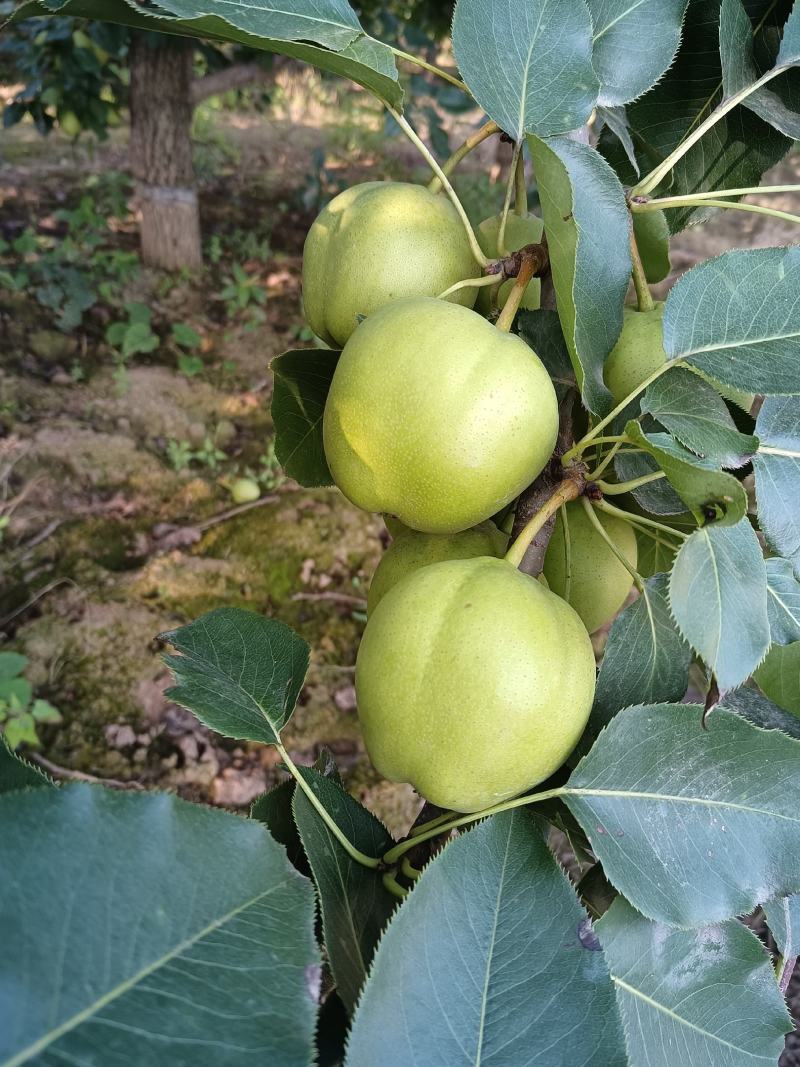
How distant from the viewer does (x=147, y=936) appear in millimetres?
366

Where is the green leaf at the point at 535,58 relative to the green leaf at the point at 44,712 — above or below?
above

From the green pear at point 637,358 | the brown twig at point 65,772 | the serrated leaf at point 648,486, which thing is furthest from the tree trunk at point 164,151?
the serrated leaf at point 648,486

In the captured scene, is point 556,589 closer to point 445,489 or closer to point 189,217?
point 445,489

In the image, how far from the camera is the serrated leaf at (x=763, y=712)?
664 mm

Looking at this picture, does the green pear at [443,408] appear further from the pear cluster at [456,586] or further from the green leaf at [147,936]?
the green leaf at [147,936]

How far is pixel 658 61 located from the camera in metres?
0.66

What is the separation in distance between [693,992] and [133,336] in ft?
9.54

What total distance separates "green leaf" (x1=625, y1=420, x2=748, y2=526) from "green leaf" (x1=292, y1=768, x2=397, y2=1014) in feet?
1.08

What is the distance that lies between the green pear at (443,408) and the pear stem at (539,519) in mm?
29

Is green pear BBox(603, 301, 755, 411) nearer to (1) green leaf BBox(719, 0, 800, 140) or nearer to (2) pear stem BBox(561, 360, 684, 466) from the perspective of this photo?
(2) pear stem BBox(561, 360, 684, 466)

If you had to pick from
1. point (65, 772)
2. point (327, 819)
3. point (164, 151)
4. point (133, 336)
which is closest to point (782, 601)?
point (327, 819)

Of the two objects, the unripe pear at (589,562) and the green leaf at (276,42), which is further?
the unripe pear at (589,562)

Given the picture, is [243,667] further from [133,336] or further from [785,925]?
[133,336]

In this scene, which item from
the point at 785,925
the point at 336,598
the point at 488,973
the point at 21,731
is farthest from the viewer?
the point at 336,598
